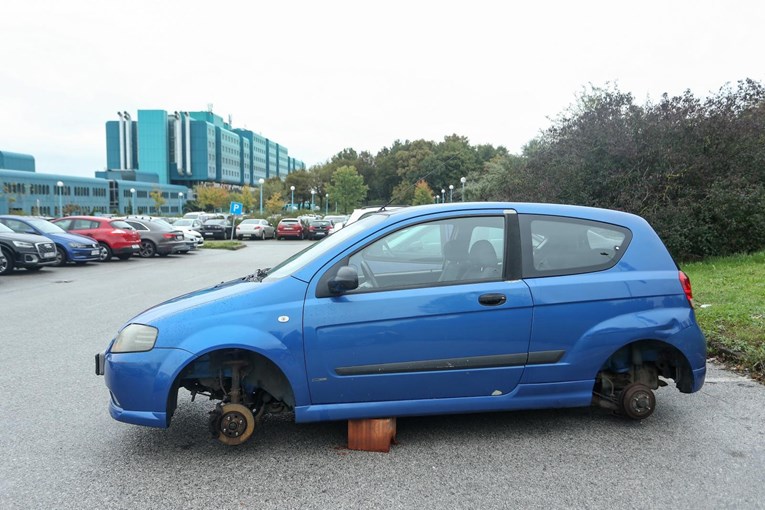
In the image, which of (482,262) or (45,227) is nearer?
(482,262)

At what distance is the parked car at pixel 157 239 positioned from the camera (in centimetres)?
2242

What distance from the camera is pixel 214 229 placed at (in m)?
37.2

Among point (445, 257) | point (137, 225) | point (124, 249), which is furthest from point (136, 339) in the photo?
point (137, 225)

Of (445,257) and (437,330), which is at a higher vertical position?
(445,257)

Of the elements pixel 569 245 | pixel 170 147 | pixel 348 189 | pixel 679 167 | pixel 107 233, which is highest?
pixel 170 147

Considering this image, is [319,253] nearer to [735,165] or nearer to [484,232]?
[484,232]

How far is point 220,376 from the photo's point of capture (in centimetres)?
385

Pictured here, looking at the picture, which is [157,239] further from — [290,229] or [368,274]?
[368,274]

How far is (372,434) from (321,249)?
1.37 meters

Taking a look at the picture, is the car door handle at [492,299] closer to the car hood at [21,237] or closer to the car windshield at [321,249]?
→ the car windshield at [321,249]

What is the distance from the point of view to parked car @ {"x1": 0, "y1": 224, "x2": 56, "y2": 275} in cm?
1502

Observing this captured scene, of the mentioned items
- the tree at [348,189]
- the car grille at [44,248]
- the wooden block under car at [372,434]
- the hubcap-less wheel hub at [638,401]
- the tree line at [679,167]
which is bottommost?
the wooden block under car at [372,434]

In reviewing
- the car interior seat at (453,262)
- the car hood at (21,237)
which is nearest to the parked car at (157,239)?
the car hood at (21,237)

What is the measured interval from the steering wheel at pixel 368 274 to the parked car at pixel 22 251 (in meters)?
14.4
